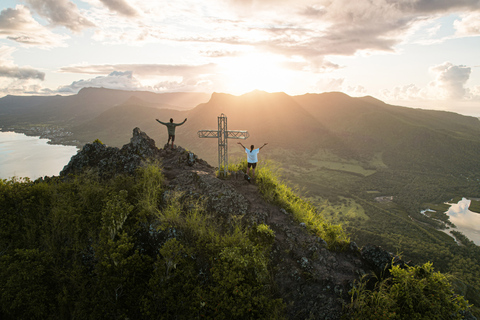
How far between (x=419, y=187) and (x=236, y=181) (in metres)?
135

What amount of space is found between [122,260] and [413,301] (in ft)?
31.8

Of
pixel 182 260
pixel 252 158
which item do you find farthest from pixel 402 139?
pixel 182 260

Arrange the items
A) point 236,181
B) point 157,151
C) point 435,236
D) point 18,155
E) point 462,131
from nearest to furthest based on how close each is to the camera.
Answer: point 236,181 → point 157,151 → point 435,236 → point 18,155 → point 462,131

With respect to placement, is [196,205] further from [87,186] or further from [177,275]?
[87,186]

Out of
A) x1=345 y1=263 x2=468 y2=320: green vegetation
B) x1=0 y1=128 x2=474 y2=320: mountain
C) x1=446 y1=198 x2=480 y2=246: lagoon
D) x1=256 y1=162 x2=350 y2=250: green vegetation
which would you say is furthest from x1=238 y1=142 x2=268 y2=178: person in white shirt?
x1=446 y1=198 x2=480 y2=246: lagoon

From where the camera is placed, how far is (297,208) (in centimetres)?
1190

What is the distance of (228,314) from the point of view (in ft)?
23.7

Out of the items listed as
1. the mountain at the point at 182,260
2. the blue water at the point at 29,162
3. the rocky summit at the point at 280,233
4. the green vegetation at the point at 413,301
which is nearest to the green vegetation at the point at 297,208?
the mountain at the point at 182,260

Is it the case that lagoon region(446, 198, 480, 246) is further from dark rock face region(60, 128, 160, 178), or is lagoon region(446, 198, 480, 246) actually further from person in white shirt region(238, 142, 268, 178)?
dark rock face region(60, 128, 160, 178)

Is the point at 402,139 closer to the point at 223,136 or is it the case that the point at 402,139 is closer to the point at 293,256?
the point at 223,136

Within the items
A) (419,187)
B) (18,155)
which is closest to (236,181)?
(419,187)

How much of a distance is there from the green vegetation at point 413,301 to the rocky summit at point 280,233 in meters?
0.74

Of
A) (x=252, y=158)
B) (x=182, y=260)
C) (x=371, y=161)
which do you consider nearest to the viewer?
(x=182, y=260)

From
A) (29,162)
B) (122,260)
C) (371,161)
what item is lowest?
(371,161)
